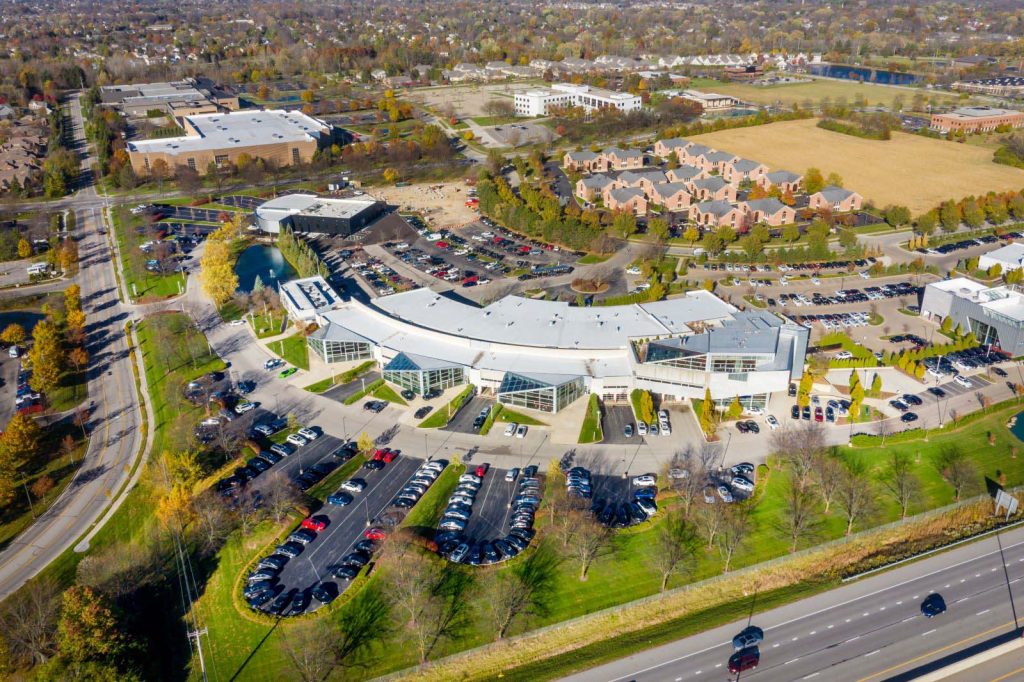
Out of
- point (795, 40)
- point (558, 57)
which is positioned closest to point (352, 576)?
point (558, 57)

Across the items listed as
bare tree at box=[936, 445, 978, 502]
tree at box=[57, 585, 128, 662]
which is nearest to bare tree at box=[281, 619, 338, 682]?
tree at box=[57, 585, 128, 662]

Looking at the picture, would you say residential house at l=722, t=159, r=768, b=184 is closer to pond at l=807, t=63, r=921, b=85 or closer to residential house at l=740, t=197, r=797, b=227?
residential house at l=740, t=197, r=797, b=227

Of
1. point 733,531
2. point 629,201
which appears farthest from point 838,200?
point 733,531

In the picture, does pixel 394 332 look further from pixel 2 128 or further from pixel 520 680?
pixel 2 128

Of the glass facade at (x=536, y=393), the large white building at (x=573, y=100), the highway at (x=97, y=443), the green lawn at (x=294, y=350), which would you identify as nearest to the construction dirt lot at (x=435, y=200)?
the green lawn at (x=294, y=350)

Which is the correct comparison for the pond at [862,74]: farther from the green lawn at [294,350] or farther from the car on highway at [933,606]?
the car on highway at [933,606]

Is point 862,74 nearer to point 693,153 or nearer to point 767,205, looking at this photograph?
point 693,153
